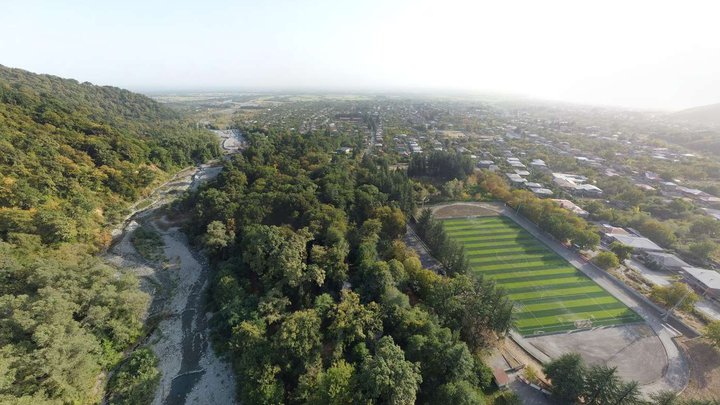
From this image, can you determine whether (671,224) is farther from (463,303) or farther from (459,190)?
(463,303)

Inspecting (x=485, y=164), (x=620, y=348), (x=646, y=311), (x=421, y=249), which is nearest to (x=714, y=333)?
(x=646, y=311)

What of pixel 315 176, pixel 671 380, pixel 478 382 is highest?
pixel 315 176

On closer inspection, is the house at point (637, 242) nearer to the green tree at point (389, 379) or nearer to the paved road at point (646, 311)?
the paved road at point (646, 311)

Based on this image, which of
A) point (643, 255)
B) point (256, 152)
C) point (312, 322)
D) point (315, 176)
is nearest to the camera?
point (312, 322)

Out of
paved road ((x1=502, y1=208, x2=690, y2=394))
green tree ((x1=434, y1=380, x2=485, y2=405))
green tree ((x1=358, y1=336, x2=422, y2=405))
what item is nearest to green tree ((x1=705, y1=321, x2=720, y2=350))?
paved road ((x1=502, y1=208, x2=690, y2=394))

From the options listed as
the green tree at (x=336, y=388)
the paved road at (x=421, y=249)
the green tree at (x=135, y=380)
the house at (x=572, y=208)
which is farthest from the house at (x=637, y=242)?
the green tree at (x=135, y=380)

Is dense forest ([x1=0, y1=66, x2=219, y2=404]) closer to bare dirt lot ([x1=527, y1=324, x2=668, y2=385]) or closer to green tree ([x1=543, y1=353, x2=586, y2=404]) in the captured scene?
green tree ([x1=543, y1=353, x2=586, y2=404])

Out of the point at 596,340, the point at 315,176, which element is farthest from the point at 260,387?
the point at 315,176
